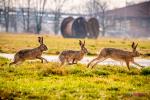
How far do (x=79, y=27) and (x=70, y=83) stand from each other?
41.0 metres

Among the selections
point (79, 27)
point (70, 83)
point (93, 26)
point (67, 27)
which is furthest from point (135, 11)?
point (70, 83)

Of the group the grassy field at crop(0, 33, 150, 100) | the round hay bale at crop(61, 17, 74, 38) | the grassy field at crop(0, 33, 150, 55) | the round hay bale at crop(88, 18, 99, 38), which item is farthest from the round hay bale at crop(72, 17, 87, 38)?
the grassy field at crop(0, 33, 150, 100)

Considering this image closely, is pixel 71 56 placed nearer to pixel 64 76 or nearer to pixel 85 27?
pixel 64 76

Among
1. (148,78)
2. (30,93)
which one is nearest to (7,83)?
(30,93)

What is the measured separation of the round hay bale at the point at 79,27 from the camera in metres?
51.3

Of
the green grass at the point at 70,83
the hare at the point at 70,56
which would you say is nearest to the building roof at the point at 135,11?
the hare at the point at 70,56

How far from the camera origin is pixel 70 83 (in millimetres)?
10859

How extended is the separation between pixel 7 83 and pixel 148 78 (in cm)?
438

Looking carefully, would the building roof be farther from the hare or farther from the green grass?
the green grass

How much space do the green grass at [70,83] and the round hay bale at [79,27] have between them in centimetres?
3703

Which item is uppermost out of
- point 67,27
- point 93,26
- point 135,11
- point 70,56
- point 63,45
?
point 135,11

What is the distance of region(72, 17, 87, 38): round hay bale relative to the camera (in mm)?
51281

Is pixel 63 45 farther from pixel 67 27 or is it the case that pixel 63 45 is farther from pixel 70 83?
pixel 67 27

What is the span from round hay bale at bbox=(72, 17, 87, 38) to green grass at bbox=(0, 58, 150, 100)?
3703 cm
